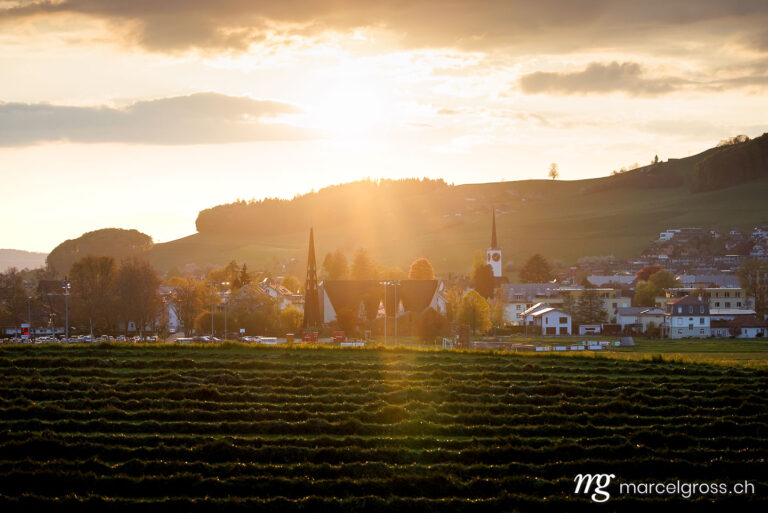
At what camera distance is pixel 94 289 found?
10200 cm

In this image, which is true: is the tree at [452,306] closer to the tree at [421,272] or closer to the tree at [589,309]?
the tree at [421,272]

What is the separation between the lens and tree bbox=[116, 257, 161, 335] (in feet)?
322

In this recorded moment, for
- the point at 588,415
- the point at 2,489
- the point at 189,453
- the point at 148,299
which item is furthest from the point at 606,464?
the point at 148,299

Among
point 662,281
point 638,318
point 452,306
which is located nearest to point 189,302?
point 452,306

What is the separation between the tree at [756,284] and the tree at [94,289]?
8545 cm

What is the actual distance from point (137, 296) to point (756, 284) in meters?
94.5

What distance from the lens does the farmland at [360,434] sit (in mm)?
25984


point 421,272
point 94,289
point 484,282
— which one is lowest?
point 94,289

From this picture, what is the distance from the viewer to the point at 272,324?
93.9m

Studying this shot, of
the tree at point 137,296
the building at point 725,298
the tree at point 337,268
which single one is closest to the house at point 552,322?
the building at point 725,298

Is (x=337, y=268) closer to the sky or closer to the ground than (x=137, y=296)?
closer to the sky

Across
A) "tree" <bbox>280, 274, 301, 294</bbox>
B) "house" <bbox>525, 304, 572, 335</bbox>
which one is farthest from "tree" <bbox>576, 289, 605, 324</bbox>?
"tree" <bbox>280, 274, 301, 294</bbox>

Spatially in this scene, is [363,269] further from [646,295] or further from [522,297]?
[646,295]

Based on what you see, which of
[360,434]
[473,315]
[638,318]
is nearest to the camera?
[360,434]
